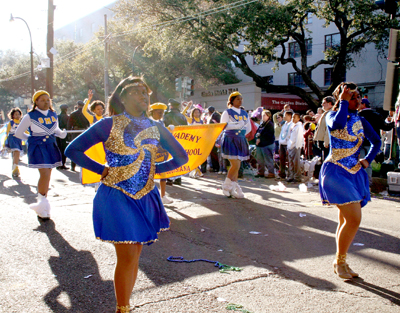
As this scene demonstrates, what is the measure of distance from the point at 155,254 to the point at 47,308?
1.58 m

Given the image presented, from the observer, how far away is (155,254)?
4707mm

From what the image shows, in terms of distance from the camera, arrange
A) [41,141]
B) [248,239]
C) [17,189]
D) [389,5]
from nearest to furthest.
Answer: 1. [248,239]
2. [41,141]
3. [389,5]
4. [17,189]

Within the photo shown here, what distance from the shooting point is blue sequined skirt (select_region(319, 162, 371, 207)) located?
12.8ft

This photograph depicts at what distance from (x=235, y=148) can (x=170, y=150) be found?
4.96 m

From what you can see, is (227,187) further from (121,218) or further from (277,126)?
(121,218)

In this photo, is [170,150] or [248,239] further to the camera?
[248,239]

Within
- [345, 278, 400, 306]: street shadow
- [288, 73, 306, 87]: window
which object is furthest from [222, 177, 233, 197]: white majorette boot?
[288, 73, 306, 87]: window

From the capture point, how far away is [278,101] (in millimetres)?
34469

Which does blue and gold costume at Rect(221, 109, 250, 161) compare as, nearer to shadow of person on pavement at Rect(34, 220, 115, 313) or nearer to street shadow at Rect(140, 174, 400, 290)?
street shadow at Rect(140, 174, 400, 290)

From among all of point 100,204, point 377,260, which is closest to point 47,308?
point 100,204

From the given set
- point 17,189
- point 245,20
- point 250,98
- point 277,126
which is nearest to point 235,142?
point 277,126

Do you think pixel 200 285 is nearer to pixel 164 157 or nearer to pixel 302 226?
pixel 164 157

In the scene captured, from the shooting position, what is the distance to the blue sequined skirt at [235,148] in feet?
26.4

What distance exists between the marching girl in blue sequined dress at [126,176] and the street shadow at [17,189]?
563 cm
